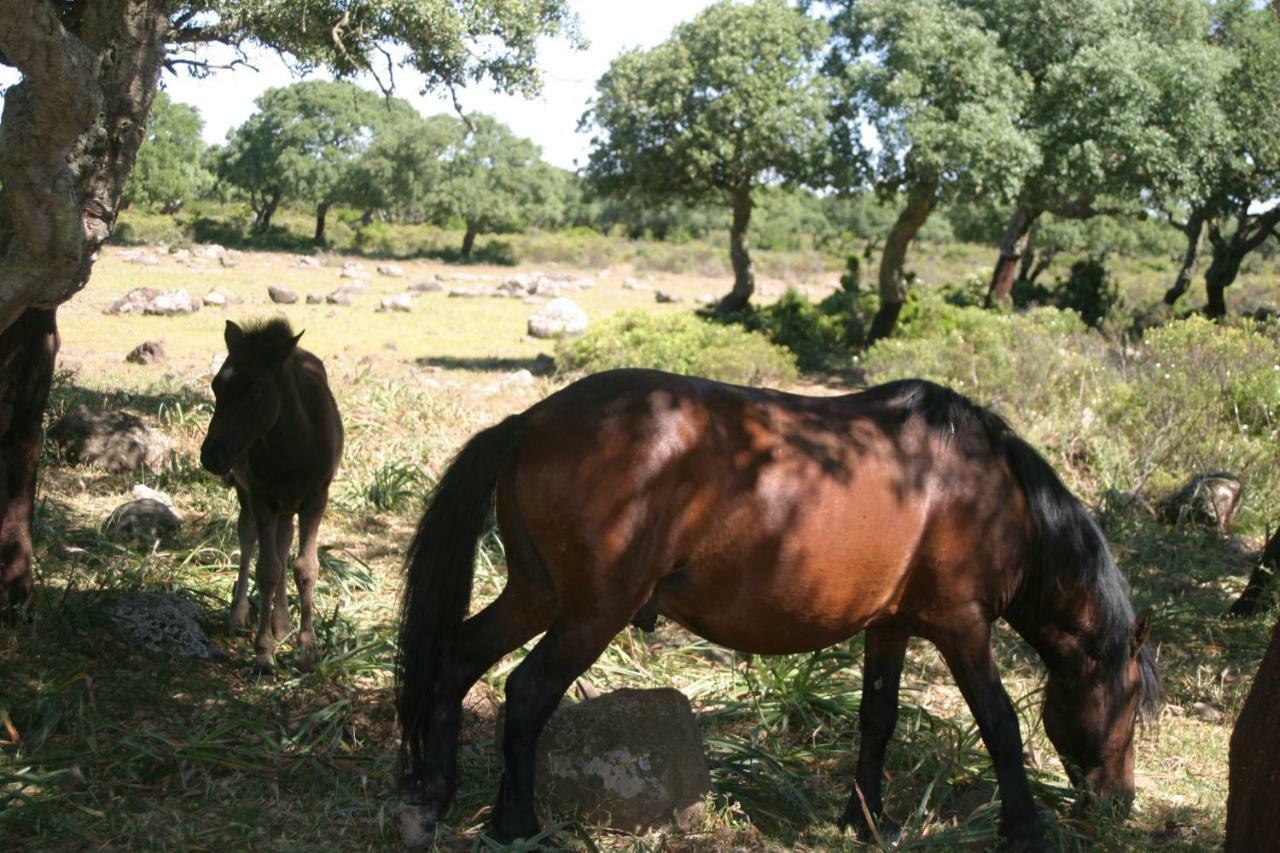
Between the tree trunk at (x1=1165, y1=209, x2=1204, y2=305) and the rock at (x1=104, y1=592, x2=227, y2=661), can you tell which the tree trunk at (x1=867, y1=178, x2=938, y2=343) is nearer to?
the tree trunk at (x1=1165, y1=209, x2=1204, y2=305)

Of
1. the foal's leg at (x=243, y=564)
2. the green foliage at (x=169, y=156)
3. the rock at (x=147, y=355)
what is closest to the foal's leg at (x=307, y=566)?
the foal's leg at (x=243, y=564)

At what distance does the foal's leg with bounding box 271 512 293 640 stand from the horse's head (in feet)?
13.3

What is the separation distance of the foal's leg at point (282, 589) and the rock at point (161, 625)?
0.36 m

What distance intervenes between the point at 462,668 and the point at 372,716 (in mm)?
1273

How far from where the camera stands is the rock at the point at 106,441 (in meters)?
9.14

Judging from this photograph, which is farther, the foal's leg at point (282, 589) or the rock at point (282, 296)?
the rock at point (282, 296)

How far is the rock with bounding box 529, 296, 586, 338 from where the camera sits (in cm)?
2283

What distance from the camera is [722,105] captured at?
19859 mm

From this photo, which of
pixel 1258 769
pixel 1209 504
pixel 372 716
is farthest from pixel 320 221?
pixel 1258 769

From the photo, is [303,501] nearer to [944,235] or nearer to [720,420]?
[720,420]

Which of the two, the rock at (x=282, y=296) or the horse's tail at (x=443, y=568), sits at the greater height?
the horse's tail at (x=443, y=568)

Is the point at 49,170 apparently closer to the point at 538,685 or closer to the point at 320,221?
the point at 538,685

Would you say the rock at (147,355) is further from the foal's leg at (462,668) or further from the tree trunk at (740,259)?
the foal's leg at (462,668)

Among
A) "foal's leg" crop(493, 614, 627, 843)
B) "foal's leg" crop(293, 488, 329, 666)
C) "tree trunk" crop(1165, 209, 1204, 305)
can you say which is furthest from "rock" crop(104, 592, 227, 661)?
"tree trunk" crop(1165, 209, 1204, 305)
